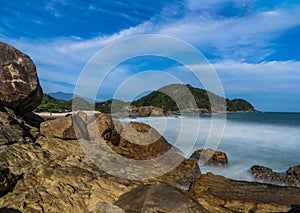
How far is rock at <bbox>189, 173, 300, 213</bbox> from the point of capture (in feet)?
21.2

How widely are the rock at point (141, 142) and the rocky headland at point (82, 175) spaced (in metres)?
0.06

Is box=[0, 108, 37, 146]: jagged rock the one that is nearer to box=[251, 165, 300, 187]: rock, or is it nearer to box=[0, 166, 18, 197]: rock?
box=[0, 166, 18, 197]: rock

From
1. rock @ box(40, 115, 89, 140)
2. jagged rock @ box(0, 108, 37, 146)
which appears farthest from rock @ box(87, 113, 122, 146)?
jagged rock @ box(0, 108, 37, 146)

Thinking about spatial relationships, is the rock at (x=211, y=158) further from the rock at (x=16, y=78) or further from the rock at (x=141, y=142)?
the rock at (x=16, y=78)

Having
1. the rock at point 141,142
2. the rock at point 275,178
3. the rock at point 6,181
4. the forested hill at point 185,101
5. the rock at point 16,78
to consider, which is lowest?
the rock at point 275,178

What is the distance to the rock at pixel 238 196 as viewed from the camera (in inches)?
254

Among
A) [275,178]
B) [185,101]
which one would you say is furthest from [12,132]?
[185,101]

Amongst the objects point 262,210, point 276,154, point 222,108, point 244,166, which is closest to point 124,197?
point 262,210

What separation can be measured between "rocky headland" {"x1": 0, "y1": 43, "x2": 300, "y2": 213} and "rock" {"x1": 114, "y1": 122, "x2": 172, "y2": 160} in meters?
0.06

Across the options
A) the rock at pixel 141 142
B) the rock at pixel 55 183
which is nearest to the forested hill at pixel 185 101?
the rock at pixel 141 142

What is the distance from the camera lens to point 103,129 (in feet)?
31.7

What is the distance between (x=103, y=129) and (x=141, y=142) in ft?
7.74

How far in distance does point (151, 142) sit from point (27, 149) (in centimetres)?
596

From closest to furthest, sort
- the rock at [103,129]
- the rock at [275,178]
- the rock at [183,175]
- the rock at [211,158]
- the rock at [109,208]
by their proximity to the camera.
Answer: the rock at [109,208]
the rock at [183,175]
the rock at [103,129]
the rock at [275,178]
the rock at [211,158]
